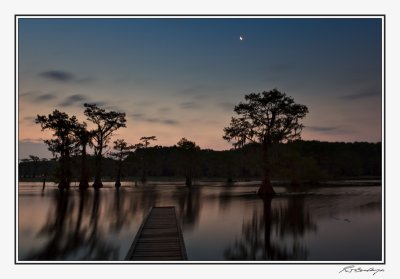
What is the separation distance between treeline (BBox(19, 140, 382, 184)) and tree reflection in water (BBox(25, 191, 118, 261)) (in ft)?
52.6

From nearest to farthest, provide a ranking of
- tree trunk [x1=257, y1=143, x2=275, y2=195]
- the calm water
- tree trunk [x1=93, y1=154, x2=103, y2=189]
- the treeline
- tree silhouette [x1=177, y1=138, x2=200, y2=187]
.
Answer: the calm water, tree trunk [x1=257, y1=143, x2=275, y2=195], the treeline, tree trunk [x1=93, y1=154, x2=103, y2=189], tree silhouette [x1=177, y1=138, x2=200, y2=187]

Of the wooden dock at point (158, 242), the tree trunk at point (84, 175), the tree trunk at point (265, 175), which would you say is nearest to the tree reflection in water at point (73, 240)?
the wooden dock at point (158, 242)

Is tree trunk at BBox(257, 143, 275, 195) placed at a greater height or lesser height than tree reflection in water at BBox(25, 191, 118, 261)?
greater

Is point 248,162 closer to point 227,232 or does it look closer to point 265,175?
point 265,175

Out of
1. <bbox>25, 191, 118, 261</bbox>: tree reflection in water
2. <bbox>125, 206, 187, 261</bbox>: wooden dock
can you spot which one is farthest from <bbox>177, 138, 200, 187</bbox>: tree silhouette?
<bbox>125, 206, 187, 261</bbox>: wooden dock

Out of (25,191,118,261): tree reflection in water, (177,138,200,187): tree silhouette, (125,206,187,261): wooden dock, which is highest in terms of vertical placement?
(177,138,200,187): tree silhouette

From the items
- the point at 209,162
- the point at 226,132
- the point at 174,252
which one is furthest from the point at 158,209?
the point at 209,162

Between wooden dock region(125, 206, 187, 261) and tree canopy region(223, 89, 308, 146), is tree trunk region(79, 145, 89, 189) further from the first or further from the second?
wooden dock region(125, 206, 187, 261)

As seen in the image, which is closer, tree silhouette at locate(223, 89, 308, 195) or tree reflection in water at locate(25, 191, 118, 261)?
tree reflection in water at locate(25, 191, 118, 261)

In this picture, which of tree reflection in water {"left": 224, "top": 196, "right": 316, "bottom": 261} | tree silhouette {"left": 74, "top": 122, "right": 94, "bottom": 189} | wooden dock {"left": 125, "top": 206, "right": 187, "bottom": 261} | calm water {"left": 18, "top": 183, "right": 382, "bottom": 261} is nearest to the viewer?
wooden dock {"left": 125, "top": 206, "right": 187, "bottom": 261}

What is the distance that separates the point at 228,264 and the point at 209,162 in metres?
71.3

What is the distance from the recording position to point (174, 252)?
39.1ft

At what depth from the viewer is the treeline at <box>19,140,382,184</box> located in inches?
1537

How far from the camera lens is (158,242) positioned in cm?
1341
